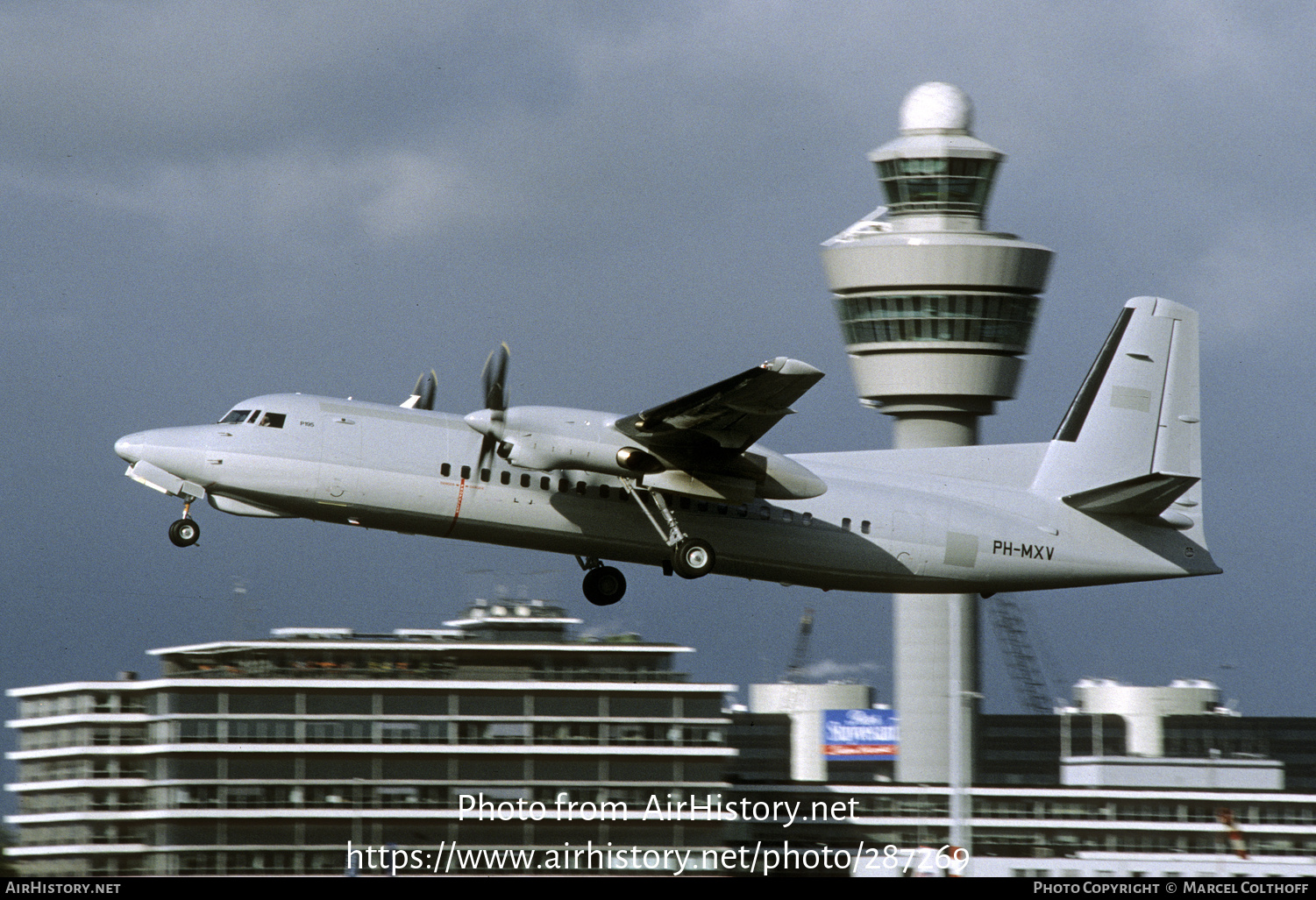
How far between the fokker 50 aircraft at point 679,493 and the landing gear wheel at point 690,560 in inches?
0.9

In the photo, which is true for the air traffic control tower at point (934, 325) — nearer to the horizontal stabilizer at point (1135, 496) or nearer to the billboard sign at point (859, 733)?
the billboard sign at point (859, 733)

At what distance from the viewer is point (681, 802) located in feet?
113

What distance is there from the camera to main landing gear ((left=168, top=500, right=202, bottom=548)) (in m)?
20.9

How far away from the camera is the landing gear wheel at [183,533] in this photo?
20969 millimetres

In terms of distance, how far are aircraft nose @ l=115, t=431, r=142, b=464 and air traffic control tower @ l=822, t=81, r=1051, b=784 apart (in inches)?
1248

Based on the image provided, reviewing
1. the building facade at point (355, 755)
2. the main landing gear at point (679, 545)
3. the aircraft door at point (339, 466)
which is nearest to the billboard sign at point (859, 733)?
the building facade at point (355, 755)

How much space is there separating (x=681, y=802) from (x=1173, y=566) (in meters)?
14.3

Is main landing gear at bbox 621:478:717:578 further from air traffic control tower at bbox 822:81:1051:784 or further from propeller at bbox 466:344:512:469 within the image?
air traffic control tower at bbox 822:81:1051:784

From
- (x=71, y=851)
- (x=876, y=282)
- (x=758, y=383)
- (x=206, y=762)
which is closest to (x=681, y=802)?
(x=206, y=762)

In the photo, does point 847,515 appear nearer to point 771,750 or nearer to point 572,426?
point 572,426

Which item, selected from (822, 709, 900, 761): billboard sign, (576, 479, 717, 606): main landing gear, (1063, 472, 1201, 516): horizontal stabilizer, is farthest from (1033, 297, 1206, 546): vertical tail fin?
(822, 709, 900, 761): billboard sign

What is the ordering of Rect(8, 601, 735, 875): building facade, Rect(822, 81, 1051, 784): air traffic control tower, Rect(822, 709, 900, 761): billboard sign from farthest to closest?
Rect(822, 709, 900, 761): billboard sign < Rect(822, 81, 1051, 784): air traffic control tower < Rect(8, 601, 735, 875): building facade

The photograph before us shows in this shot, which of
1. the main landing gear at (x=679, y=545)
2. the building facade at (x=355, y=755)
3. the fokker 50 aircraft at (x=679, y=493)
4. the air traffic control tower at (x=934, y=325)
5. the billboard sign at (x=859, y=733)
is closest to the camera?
the fokker 50 aircraft at (x=679, y=493)

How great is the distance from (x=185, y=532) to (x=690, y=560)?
21.8ft
